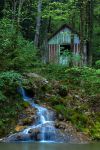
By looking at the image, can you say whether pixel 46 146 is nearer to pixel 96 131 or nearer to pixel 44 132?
pixel 44 132

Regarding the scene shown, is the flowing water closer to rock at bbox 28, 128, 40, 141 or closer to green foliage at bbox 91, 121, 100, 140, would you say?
rock at bbox 28, 128, 40, 141

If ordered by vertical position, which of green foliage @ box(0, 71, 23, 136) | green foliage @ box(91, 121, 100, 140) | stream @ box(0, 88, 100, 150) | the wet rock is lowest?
green foliage @ box(91, 121, 100, 140)

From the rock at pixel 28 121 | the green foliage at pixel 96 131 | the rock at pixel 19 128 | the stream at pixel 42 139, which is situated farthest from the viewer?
the rock at pixel 28 121

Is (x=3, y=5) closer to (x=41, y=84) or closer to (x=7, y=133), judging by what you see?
(x=41, y=84)

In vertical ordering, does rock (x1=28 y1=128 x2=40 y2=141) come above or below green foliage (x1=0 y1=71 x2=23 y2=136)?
below

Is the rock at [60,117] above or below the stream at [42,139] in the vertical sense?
above

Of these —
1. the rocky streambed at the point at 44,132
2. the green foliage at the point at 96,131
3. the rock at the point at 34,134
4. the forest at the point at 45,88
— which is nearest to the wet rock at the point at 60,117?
the forest at the point at 45,88

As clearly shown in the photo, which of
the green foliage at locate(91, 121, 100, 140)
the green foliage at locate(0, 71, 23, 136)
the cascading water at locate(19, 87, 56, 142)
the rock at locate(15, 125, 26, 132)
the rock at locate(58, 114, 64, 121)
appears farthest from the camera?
the rock at locate(58, 114, 64, 121)

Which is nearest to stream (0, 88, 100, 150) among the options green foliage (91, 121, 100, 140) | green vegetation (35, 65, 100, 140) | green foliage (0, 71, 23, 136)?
green foliage (0, 71, 23, 136)

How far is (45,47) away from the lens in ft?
131

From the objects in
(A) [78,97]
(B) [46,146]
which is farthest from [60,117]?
(B) [46,146]

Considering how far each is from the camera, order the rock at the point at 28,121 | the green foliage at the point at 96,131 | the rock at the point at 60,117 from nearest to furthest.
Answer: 1. the green foliage at the point at 96,131
2. the rock at the point at 28,121
3. the rock at the point at 60,117

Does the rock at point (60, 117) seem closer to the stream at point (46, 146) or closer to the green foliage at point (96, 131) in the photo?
the green foliage at point (96, 131)

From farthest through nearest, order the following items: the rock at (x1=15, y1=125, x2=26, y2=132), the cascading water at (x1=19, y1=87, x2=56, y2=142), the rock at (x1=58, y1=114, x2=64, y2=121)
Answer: the rock at (x1=58, y1=114, x2=64, y2=121), the rock at (x1=15, y1=125, x2=26, y2=132), the cascading water at (x1=19, y1=87, x2=56, y2=142)
